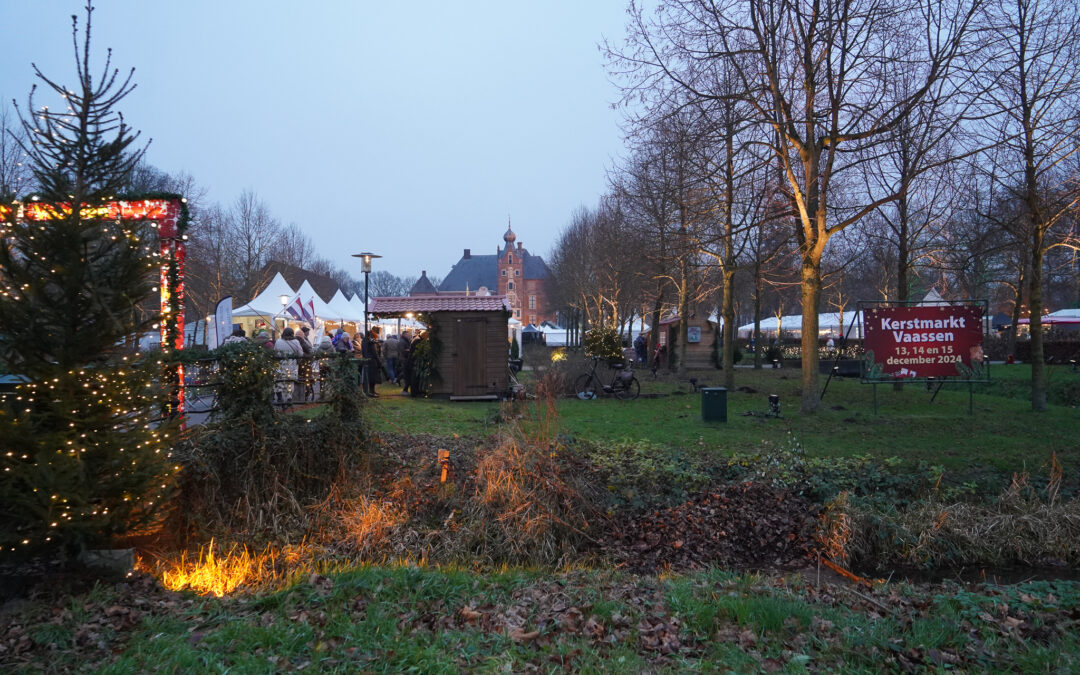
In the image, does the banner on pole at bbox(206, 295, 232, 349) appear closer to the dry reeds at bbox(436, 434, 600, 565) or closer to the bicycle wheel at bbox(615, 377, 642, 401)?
the bicycle wheel at bbox(615, 377, 642, 401)

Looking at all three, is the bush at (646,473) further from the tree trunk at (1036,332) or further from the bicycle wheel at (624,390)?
the tree trunk at (1036,332)

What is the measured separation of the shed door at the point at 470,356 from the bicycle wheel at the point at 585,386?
2497 mm

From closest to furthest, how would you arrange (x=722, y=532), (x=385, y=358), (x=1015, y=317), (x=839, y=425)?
1. (x=722, y=532)
2. (x=839, y=425)
3. (x=385, y=358)
4. (x=1015, y=317)

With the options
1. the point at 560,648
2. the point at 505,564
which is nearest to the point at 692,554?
the point at 505,564

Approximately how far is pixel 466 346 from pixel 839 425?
889 cm

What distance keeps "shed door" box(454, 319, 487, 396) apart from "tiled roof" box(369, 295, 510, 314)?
1.18ft

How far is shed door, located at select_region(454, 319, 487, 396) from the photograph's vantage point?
17.0 metres

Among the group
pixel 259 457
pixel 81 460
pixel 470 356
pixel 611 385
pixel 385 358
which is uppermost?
pixel 470 356

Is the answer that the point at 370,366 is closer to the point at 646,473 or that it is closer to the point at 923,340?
the point at 646,473

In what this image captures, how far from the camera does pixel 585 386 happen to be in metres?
17.9

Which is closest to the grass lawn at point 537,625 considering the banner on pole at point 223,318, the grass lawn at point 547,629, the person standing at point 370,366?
the grass lawn at point 547,629

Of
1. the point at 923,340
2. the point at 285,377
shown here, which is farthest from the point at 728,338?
the point at 285,377

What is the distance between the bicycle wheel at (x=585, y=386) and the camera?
17.6 m

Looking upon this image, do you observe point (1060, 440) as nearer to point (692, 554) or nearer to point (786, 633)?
point (692, 554)
